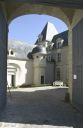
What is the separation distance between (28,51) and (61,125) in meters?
25.7

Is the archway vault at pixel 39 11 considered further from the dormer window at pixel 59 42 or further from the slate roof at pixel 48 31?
the slate roof at pixel 48 31

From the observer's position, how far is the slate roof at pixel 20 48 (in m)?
29.4

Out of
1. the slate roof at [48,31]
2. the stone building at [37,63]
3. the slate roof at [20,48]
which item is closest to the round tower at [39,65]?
the stone building at [37,63]

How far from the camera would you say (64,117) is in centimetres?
666

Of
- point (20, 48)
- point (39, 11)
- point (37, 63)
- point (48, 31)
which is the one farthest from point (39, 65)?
point (39, 11)

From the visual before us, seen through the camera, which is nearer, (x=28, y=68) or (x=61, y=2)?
(x=61, y=2)

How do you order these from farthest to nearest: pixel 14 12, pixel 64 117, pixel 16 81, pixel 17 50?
pixel 17 50
pixel 16 81
pixel 14 12
pixel 64 117

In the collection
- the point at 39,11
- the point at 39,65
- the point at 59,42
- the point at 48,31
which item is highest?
the point at 48,31

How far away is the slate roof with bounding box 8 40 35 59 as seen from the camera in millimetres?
29405

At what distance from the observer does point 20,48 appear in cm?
3097

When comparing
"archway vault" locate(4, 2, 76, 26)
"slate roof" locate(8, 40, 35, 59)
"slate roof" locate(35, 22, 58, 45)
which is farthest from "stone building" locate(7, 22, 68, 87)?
"archway vault" locate(4, 2, 76, 26)

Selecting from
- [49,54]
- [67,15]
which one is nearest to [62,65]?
[49,54]

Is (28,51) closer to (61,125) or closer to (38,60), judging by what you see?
(38,60)

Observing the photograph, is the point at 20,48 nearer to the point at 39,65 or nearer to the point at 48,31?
the point at 39,65
